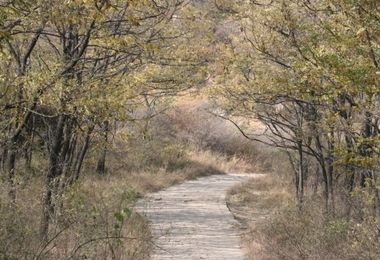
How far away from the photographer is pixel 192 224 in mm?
14484

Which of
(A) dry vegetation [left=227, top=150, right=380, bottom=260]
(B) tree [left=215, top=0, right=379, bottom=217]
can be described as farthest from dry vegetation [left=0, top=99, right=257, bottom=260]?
(B) tree [left=215, top=0, right=379, bottom=217]

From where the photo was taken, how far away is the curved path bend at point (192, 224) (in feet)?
35.8

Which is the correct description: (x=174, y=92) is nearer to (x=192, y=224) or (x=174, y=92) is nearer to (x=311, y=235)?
(x=192, y=224)

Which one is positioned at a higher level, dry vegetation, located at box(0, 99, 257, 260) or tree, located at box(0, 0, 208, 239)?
tree, located at box(0, 0, 208, 239)

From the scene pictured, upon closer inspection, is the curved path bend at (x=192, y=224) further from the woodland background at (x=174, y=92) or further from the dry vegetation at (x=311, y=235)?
the woodland background at (x=174, y=92)

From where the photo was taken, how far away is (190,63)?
13172 millimetres

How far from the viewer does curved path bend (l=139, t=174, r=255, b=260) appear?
10.9 m

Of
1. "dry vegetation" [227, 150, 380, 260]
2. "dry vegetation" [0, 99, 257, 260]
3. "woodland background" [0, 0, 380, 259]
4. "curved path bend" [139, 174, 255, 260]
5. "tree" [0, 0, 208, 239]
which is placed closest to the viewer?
"woodland background" [0, 0, 380, 259]

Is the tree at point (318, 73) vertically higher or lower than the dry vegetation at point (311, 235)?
higher

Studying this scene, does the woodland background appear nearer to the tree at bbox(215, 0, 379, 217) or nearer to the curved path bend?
the tree at bbox(215, 0, 379, 217)

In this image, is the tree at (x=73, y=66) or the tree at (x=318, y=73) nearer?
the tree at (x=318, y=73)

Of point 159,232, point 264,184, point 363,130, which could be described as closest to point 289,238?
point 363,130

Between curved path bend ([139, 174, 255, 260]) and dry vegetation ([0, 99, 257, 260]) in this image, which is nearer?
dry vegetation ([0, 99, 257, 260])

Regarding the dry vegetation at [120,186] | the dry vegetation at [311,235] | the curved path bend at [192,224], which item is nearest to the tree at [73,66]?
the dry vegetation at [120,186]
